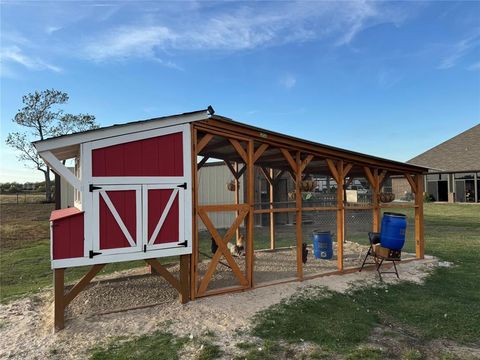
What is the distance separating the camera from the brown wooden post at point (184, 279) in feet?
17.5

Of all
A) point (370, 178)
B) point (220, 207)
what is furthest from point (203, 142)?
point (370, 178)

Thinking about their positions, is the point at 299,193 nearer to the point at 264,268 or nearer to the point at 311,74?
the point at 264,268

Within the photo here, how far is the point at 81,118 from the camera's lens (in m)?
29.1

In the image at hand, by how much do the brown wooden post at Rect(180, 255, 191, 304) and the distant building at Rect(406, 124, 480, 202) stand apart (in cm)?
2412

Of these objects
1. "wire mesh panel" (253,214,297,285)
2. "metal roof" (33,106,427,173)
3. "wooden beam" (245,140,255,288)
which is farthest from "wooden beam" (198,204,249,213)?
"wire mesh panel" (253,214,297,285)

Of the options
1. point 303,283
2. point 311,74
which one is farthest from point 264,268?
point 311,74

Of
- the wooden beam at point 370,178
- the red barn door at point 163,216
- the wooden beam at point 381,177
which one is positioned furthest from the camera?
the wooden beam at point 381,177

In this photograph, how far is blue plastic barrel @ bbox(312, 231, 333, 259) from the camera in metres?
8.76

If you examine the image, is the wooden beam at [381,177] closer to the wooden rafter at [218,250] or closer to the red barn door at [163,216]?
the wooden rafter at [218,250]

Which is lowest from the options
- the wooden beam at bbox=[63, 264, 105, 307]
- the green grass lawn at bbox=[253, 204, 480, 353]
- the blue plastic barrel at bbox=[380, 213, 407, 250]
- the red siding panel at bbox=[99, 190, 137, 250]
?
the green grass lawn at bbox=[253, 204, 480, 353]

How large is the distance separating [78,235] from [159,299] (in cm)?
179

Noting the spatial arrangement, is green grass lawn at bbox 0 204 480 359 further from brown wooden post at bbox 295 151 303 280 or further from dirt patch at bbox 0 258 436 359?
brown wooden post at bbox 295 151 303 280

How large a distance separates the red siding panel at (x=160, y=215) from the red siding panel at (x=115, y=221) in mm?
245

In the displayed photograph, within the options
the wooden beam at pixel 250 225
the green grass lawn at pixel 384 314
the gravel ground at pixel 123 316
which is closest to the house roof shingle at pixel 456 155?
the green grass lawn at pixel 384 314
